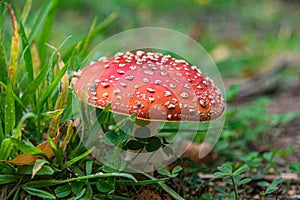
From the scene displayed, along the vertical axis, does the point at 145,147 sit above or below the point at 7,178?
above

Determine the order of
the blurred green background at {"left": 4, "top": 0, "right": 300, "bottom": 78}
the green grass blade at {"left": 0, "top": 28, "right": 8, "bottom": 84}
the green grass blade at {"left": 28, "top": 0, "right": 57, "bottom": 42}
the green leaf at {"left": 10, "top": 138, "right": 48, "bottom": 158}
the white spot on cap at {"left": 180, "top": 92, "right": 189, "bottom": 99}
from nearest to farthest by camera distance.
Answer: the green leaf at {"left": 10, "top": 138, "right": 48, "bottom": 158}
the white spot on cap at {"left": 180, "top": 92, "right": 189, "bottom": 99}
the green grass blade at {"left": 0, "top": 28, "right": 8, "bottom": 84}
the green grass blade at {"left": 28, "top": 0, "right": 57, "bottom": 42}
the blurred green background at {"left": 4, "top": 0, "right": 300, "bottom": 78}

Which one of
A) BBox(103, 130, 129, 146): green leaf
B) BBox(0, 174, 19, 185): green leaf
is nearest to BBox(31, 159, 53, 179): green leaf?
BBox(0, 174, 19, 185): green leaf

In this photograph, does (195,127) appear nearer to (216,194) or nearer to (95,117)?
(216,194)

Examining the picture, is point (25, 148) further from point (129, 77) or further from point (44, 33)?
point (44, 33)

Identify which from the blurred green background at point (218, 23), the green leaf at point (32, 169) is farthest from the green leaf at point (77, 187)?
the blurred green background at point (218, 23)

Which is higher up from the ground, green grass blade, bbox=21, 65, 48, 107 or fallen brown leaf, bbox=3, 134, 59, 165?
green grass blade, bbox=21, 65, 48, 107

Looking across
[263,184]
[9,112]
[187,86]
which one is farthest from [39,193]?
[263,184]

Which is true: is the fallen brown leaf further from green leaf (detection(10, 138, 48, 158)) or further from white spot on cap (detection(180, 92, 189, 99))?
white spot on cap (detection(180, 92, 189, 99))

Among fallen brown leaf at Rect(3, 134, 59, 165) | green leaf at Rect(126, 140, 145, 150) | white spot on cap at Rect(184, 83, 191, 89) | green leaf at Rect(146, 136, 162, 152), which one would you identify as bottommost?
fallen brown leaf at Rect(3, 134, 59, 165)
